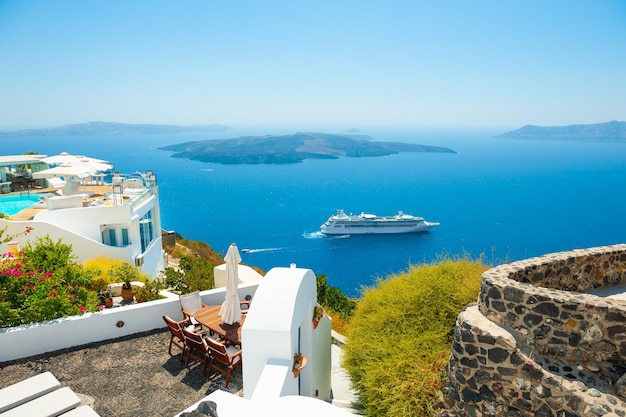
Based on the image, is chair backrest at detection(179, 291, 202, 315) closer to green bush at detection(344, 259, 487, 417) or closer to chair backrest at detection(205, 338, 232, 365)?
chair backrest at detection(205, 338, 232, 365)

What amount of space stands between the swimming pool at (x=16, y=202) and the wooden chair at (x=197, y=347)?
1365 centimetres

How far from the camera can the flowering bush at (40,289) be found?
21.5ft

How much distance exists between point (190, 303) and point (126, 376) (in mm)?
1599

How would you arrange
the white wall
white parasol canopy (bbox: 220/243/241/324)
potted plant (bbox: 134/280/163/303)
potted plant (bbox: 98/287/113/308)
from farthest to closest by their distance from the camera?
potted plant (bbox: 134/280/163/303) → potted plant (bbox: 98/287/113/308) → white parasol canopy (bbox: 220/243/241/324) → the white wall

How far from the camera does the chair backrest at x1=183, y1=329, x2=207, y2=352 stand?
6.04m

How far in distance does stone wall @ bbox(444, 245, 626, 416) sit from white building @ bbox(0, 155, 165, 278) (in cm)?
1120

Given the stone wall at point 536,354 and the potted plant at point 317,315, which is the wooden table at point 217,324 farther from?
the stone wall at point 536,354

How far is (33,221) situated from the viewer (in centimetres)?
1177

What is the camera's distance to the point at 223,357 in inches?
229

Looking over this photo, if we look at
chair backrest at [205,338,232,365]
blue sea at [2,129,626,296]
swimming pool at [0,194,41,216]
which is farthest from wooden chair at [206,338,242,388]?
blue sea at [2,129,626,296]

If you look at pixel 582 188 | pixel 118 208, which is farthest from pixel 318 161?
pixel 118 208

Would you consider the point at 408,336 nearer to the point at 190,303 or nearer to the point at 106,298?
the point at 190,303

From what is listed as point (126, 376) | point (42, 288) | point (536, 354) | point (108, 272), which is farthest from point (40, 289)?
point (536, 354)

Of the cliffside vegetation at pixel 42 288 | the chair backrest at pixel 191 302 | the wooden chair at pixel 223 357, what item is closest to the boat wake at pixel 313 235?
the cliffside vegetation at pixel 42 288
